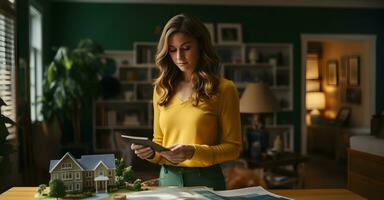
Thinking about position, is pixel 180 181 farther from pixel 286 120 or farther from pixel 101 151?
pixel 286 120

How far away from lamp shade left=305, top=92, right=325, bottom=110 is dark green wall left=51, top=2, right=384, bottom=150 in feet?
5.61

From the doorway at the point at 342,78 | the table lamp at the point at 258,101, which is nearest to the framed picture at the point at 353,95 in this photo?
the doorway at the point at 342,78

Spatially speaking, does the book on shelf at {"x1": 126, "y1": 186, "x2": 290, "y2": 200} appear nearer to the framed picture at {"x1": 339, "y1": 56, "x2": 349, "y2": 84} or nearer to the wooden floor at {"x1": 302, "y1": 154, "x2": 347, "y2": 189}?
the wooden floor at {"x1": 302, "y1": 154, "x2": 347, "y2": 189}

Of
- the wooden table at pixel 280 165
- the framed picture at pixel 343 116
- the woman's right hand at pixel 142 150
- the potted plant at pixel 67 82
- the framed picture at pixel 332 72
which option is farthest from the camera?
the framed picture at pixel 332 72

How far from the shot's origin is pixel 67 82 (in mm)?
Result: 5402

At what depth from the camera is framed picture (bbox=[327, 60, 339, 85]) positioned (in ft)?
28.8

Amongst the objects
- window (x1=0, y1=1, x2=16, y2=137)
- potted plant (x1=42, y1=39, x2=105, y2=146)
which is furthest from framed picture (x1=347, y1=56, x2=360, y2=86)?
window (x1=0, y1=1, x2=16, y2=137)

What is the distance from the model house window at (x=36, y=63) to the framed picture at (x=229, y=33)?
102 inches

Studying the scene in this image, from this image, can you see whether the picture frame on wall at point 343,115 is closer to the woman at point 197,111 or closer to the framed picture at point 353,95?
the framed picture at point 353,95

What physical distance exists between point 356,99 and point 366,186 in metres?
5.12

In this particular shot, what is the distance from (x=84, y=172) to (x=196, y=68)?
1.76 ft

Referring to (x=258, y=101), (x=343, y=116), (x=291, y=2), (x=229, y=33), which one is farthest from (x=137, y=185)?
(x=343, y=116)

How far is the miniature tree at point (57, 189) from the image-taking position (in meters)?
1.36

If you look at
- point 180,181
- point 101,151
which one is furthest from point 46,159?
point 180,181
